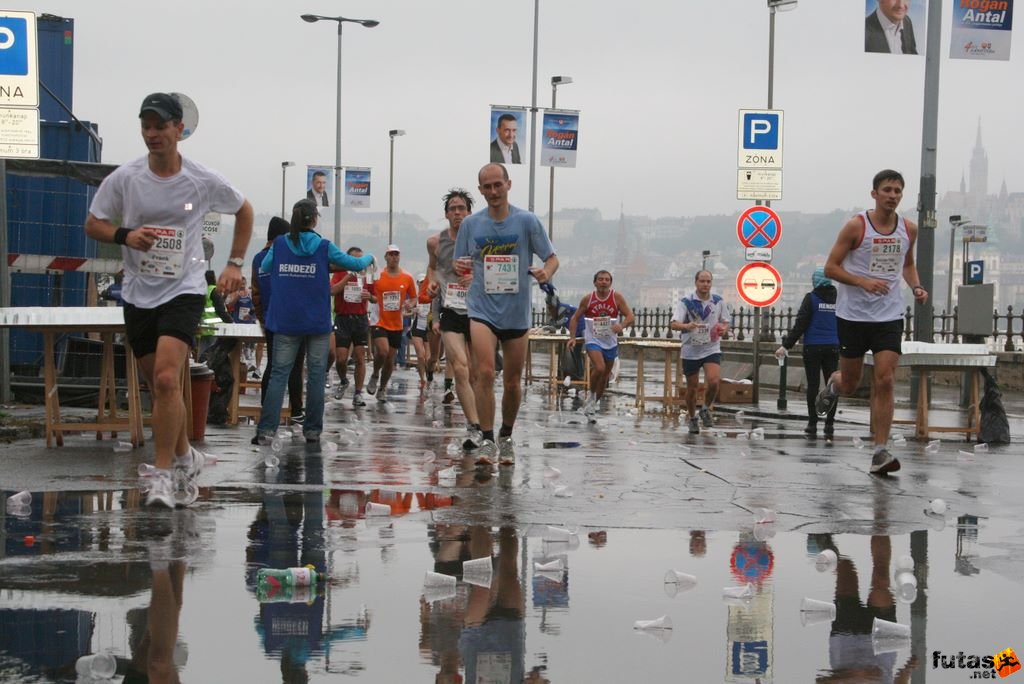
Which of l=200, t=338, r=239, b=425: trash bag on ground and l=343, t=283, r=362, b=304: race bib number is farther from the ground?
l=343, t=283, r=362, b=304: race bib number

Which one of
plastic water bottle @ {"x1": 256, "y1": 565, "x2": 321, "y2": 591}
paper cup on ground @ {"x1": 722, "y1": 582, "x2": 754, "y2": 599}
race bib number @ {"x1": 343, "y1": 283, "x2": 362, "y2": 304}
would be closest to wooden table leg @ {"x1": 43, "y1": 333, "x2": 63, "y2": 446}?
plastic water bottle @ {"x1": 256, "y1": 565, "x2": 321, "y2": 591}

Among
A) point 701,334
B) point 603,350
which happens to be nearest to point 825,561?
point 701,334

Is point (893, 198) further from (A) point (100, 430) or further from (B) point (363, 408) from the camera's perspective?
(B) point (363, 408)

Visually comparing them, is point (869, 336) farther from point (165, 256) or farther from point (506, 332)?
point (165, 256)

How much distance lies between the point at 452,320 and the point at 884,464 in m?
3.89

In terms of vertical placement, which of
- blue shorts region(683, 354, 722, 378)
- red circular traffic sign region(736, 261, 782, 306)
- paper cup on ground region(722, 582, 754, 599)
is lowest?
paper cup on ground region(722, 582, 754, 599)

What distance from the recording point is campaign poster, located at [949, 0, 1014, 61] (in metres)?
20.3

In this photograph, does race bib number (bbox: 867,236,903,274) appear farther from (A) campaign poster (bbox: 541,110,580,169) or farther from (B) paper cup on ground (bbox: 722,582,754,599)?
(A) campaign poster (bbox: 541,110,580,169)

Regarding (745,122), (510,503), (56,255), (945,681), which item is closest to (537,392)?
(745,122)

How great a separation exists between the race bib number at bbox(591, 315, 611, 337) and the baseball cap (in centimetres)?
1139

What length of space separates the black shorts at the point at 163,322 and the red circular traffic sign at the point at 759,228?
52.4 feet

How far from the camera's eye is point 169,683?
4184mm

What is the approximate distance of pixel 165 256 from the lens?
25.9 ft

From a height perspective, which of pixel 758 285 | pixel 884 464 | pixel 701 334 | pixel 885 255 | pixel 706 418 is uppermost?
pixel 885 255
